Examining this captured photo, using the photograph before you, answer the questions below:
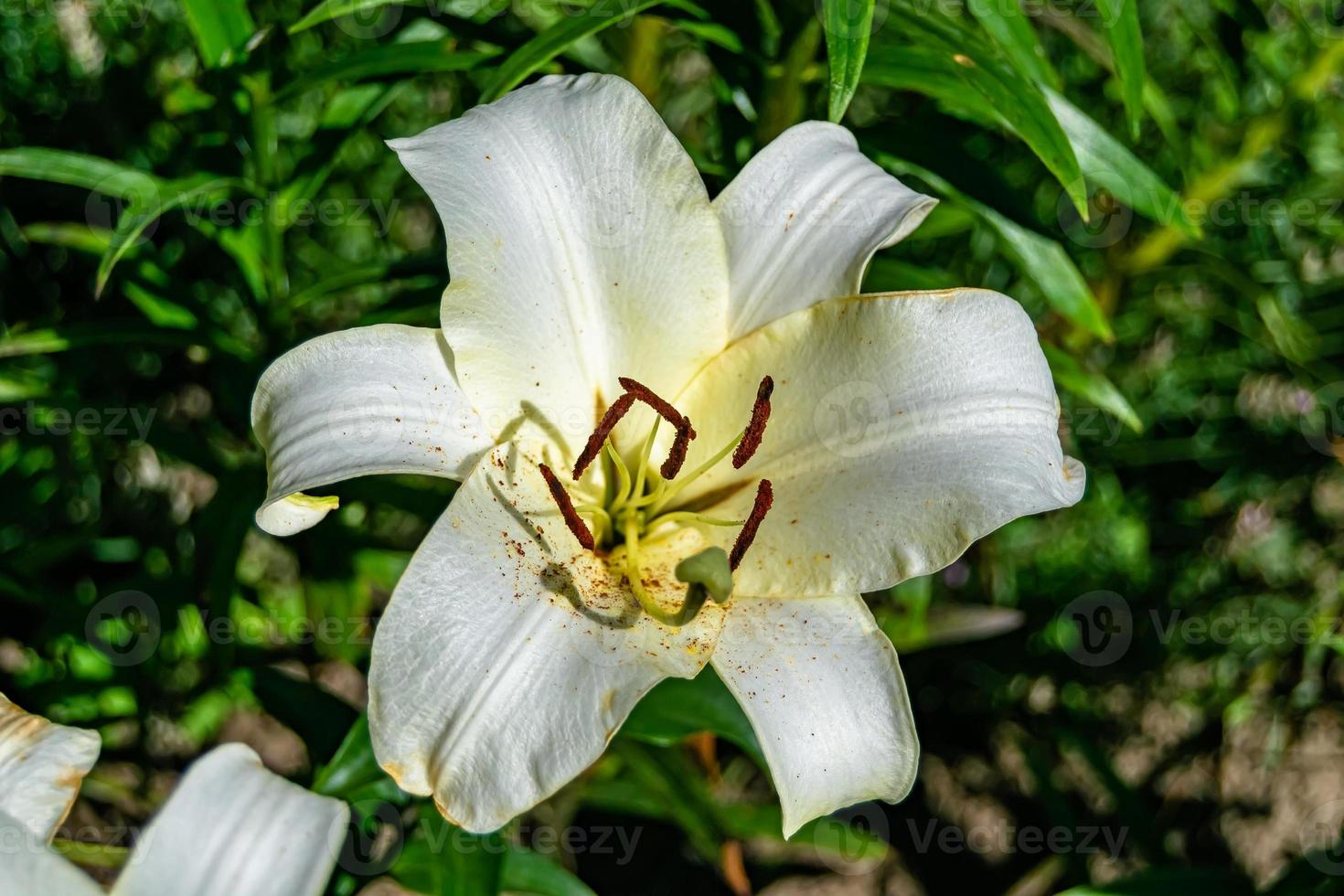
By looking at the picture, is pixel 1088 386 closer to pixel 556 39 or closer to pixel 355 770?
pixel 556 39

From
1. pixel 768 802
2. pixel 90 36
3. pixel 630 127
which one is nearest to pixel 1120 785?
pixel 768 802

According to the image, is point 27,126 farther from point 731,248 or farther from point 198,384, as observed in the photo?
point 731,248

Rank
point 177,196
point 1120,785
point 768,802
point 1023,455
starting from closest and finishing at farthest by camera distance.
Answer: point 1023,455 → point 177,196 → point 1120,785 → point 768,802

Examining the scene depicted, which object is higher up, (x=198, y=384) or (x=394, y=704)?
(x=394, y=704)

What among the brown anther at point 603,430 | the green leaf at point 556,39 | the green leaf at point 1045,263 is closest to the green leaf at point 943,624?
the green leaf at point 1045,263
